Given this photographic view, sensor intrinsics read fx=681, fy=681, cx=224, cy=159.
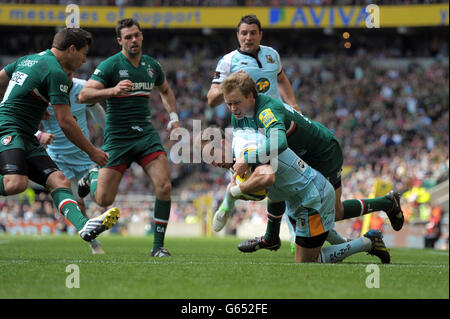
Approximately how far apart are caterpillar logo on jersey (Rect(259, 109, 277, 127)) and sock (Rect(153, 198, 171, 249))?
2380 millimetres

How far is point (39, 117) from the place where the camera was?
21.7 feet

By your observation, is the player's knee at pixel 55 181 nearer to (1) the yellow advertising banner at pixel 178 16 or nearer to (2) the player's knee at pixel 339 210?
(2) the player's knee at pixel 339 210

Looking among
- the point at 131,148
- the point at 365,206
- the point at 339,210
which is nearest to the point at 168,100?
the point at 131,148

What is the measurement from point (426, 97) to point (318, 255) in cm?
2300

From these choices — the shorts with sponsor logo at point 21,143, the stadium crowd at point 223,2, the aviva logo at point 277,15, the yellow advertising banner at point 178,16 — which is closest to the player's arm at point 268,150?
the shorts with sponsor logo at point 21,143

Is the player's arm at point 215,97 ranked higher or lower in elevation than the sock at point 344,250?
higher

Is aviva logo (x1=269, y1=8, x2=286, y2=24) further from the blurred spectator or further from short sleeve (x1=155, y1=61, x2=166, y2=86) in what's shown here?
short sleeve (x1=155, y1=61, x2=166, y2=86)

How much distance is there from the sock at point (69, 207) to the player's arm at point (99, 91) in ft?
3.73

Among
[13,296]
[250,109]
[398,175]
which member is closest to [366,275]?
[250,109]

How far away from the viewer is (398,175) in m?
20.2

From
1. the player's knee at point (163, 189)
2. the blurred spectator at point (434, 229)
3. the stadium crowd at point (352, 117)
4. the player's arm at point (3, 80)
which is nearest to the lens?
the player's arm at point (3, 80)

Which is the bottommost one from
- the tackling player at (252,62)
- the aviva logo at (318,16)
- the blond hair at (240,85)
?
the blond hair at (240,85)

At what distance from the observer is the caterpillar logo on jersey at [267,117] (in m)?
5.66

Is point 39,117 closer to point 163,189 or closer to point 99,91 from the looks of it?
point 99,91
